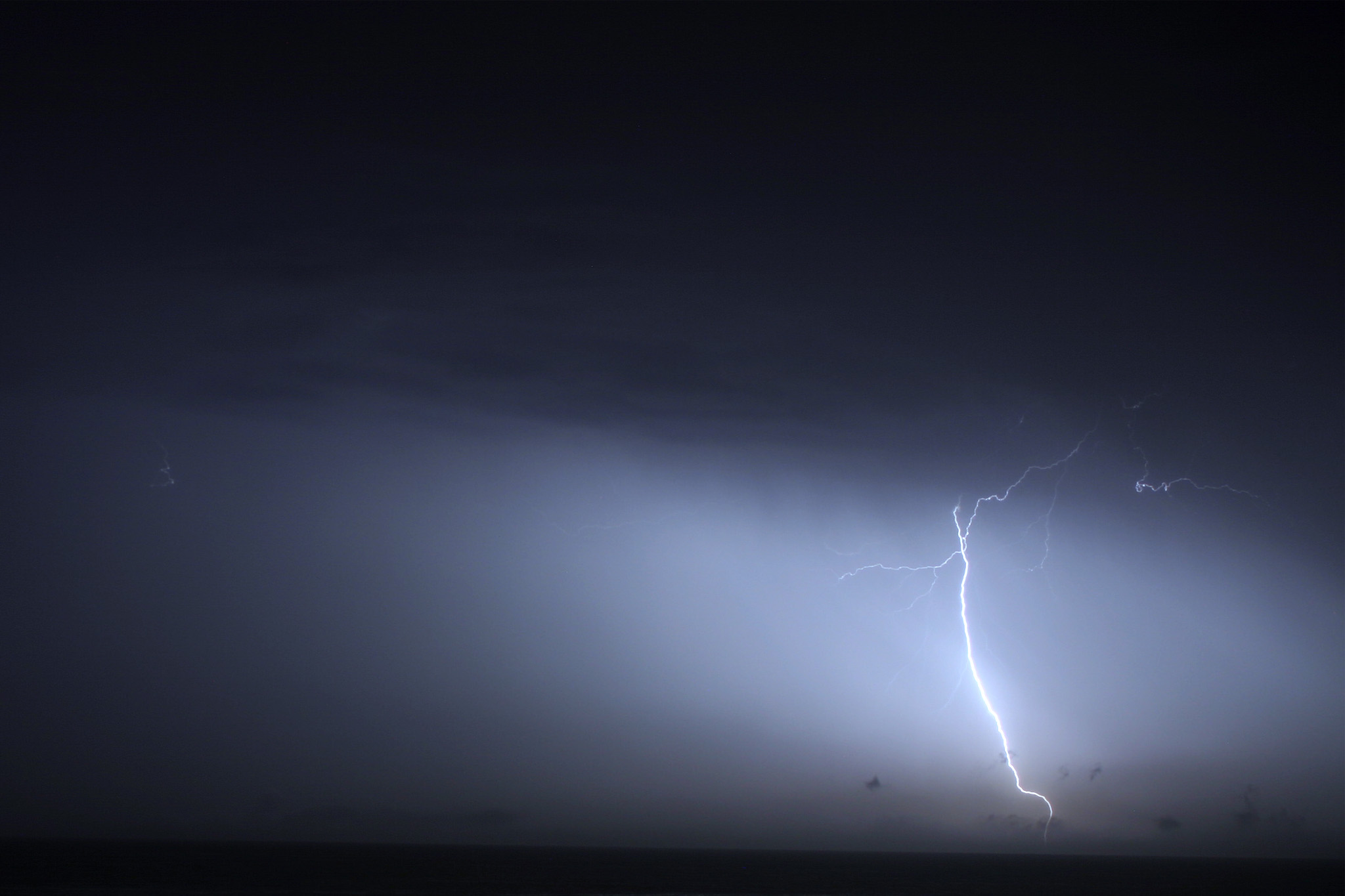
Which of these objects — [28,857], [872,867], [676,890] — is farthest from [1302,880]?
[28,857]

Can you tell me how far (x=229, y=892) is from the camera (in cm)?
4259

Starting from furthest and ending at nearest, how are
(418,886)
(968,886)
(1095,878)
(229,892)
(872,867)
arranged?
(872,867) → (1095,878) → (968,886) → (418,886) → (229,892)

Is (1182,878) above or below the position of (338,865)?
below

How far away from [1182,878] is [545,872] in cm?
5133

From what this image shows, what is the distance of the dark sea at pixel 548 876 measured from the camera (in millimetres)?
48219

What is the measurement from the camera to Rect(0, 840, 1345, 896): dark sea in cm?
4822

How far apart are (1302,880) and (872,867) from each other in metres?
36.2

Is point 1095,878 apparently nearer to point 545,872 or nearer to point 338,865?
point 545,872

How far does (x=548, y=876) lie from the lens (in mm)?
66938

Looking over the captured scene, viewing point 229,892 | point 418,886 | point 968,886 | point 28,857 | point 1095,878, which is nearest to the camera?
point 229,892

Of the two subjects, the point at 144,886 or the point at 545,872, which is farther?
the point at 545,872

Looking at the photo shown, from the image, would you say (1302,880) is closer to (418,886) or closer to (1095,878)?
(1095,878)

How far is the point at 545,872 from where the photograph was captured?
241 ft

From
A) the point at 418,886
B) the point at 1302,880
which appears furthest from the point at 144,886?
the point at 1302,880
